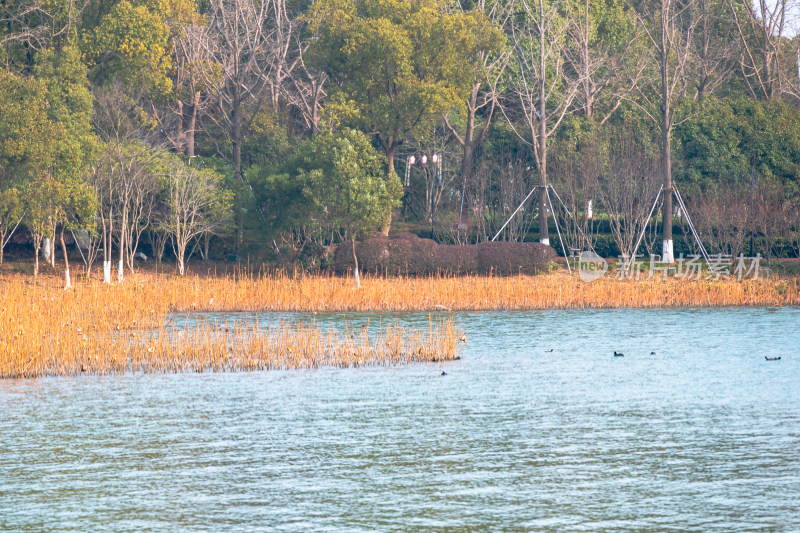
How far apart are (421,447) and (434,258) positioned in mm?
28330

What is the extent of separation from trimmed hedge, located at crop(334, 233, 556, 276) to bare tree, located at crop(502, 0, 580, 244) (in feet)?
17.0

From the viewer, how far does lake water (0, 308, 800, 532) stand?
38.2 ft

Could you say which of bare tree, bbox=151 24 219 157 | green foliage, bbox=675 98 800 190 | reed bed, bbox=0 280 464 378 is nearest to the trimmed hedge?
green foliage, bbox=675 98 800 190

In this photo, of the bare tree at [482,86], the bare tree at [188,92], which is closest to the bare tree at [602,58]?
the bare tree at [482,86]

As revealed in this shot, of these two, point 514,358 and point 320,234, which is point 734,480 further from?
point 320,234

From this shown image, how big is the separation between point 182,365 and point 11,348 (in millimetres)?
3405

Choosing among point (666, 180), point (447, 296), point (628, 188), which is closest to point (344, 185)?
point (447, 296)

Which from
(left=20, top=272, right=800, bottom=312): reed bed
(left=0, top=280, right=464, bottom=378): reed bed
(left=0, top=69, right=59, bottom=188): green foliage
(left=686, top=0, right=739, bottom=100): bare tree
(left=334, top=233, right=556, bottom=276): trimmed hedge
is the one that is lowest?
(left=0, top=280, right=464, bottom=378): reed bed

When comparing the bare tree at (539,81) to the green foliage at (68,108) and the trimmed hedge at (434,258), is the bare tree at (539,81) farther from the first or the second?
the green foliage at (68,108)

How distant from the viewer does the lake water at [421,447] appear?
11641 mm

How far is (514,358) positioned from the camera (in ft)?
79.2

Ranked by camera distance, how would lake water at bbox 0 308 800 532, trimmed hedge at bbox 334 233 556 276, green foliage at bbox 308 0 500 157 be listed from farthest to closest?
green foliage at bbox 308 0 500 157
trimmed hedge at bbox 334 233 556 276
lake water at bbox 0 308 800 532

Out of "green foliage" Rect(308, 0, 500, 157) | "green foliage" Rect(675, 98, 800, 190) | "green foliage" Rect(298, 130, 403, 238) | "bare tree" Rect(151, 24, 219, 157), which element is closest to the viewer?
"green foliage" Rect(298, 130, 403, 238)

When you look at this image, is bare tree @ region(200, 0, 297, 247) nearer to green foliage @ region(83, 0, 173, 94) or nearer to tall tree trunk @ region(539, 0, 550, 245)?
green foliage @ region(83, 0, 173, 94)
